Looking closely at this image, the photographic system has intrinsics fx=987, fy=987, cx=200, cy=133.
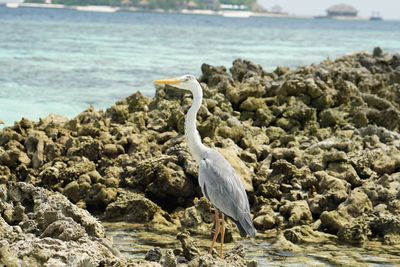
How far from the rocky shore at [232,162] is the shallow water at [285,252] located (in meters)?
0.21

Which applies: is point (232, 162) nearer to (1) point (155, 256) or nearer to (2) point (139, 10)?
(1) point (155, 256)

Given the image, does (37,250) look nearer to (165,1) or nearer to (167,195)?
(167,195)

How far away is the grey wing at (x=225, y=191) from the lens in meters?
9.88

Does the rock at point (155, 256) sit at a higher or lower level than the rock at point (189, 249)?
higher

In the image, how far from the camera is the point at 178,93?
15656 mm

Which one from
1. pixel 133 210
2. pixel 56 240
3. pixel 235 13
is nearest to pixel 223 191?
pixel 133 210

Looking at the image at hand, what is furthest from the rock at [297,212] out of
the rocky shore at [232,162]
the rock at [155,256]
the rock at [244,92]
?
the rock at [244,92]

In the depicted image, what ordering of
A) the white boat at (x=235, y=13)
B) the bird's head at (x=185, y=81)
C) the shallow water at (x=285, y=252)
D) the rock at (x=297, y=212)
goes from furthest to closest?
the white boat at (x=235, y=13)
the rock at (x=297, y=212)
the bird's head at (x=185, y=81)
the shallow water at (x=285, y=252)

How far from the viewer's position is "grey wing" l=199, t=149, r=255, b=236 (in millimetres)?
9875

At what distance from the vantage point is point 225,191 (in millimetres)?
9875

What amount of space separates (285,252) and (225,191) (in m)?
1.21

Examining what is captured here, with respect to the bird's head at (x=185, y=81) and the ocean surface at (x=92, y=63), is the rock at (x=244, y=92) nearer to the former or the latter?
the bird's head at (x=185, y=81)

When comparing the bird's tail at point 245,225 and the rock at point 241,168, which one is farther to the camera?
the rock at point 241,168

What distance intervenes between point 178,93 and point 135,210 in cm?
420
